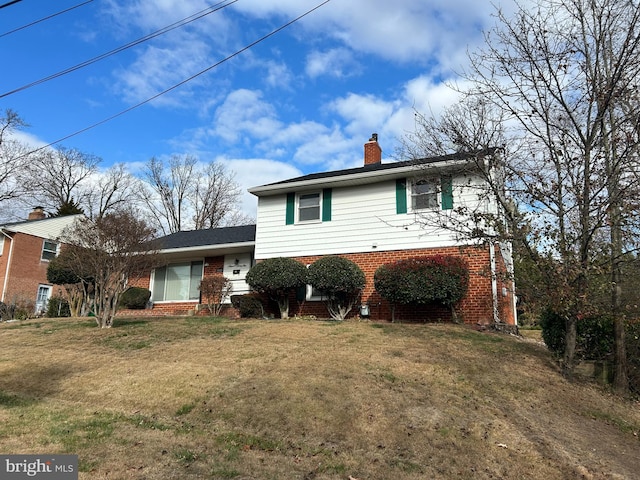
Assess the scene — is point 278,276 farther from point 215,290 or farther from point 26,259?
point 26,259

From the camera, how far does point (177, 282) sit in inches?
740

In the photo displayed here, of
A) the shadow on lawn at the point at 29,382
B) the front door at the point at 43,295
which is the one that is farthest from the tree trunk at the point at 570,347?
the front door at the point at 43,295

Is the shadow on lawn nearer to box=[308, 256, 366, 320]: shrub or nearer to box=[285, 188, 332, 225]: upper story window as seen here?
box=[308, 256, 366, 320]: shrub

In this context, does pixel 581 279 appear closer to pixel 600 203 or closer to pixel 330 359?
pixel 600 203

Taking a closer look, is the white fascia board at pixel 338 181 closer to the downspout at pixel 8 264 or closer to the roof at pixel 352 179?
the roof at pixel 352 179

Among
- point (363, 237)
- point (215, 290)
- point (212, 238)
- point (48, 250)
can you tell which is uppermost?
point (48, 250)

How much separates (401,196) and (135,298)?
35.8 feet

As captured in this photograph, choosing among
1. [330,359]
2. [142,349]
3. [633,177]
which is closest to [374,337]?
[330,359]

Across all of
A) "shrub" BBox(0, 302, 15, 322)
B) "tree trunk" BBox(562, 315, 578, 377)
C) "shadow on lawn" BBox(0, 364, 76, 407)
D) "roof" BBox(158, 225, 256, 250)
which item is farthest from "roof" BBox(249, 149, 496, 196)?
"shrub" BBox(0, 302, 15, 322)

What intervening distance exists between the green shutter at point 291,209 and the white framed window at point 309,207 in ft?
0.57

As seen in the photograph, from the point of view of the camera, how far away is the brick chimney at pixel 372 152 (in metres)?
18.4

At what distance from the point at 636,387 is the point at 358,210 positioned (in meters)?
9.09

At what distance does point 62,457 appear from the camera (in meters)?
4.59

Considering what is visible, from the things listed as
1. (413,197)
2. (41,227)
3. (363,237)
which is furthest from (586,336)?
(41,227)
